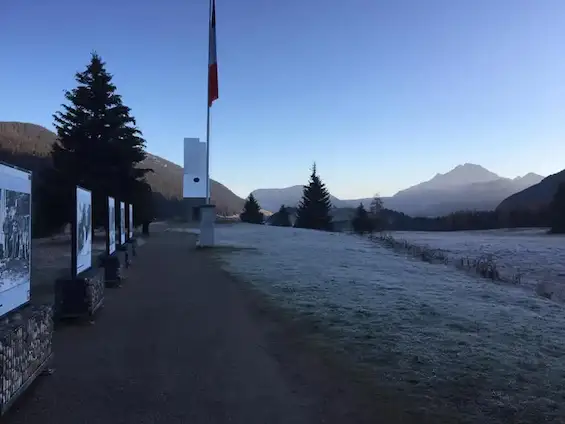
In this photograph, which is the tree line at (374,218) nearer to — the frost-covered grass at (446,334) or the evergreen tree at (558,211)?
the evergreen tree at (558,211)

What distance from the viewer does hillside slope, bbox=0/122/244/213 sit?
76.4 m

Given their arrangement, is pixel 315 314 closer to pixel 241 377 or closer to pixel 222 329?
pixel 222 329

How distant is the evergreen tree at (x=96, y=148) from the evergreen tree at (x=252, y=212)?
3965cm

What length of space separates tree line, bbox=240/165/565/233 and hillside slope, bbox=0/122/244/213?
20.3 metres

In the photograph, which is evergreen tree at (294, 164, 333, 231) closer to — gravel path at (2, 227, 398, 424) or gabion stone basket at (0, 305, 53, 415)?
gravel path at (2, 227, 398, 424)

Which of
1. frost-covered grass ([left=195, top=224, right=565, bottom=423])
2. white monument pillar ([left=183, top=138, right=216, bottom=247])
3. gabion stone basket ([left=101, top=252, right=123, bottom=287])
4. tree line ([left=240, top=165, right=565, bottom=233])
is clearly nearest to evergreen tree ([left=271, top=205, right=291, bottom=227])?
tree line ([left=240, top=165, right=565, bottom=233])

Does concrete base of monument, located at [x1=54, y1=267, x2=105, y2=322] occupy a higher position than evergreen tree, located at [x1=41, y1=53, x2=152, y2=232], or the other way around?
evergreen tree, located at [x1=41, y1=53, x2=152, y2=232]

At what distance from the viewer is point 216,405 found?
4672 millimetres

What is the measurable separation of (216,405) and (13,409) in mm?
1735

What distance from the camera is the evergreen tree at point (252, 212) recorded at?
223 ft

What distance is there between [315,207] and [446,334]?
52.5 meters

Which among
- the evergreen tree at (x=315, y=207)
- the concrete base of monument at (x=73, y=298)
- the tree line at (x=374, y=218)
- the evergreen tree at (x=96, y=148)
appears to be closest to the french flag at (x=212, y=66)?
the evergreen tree at (x=96, y=148)

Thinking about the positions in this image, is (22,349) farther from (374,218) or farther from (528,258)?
(374,218)

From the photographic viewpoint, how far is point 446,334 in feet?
23.8
